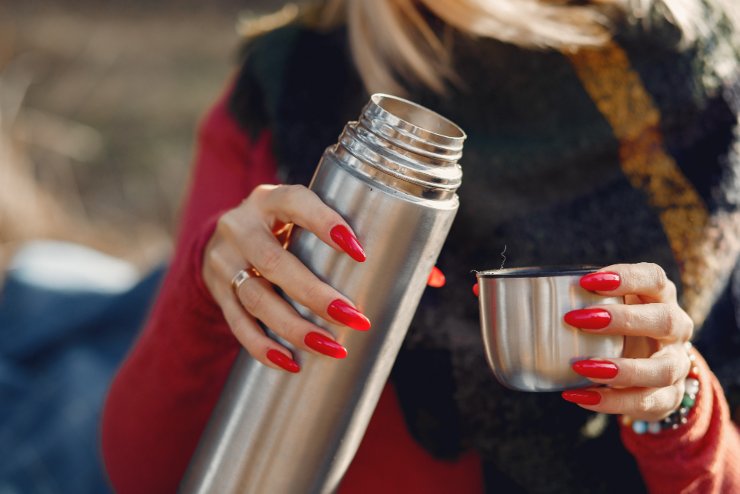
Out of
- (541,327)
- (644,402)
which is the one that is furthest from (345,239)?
(644,402)

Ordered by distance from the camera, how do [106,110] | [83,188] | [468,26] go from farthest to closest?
[106,110] < [83,188] < [468,26]

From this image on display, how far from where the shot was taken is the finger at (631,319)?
589mm

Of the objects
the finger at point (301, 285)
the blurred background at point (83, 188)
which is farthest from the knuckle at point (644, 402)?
the blurred background at point (83, 188)

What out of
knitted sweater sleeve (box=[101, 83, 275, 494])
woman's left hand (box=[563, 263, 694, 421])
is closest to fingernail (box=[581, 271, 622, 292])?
woman's left hand (box=[563, 263, 694, 421])

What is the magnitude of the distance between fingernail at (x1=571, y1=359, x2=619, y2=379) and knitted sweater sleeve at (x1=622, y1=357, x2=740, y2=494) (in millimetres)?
173

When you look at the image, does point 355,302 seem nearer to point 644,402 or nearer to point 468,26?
point 644,402

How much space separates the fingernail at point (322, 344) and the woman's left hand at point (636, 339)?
18cm

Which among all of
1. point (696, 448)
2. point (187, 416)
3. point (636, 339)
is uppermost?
point (636, 339)

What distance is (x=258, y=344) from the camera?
64 centimetres

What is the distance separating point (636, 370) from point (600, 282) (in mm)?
76

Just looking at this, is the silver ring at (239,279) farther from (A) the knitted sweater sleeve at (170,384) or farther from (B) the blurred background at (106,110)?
(B) the blurred background at (106,110)

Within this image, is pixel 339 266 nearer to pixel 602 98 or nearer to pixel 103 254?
pixel 602 98

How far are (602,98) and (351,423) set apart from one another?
53 cm

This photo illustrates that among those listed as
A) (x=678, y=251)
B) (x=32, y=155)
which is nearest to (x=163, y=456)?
(x=678, y=251)
